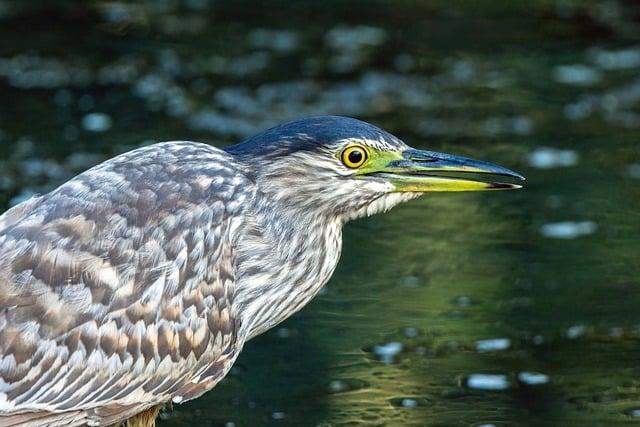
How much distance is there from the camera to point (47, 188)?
11.3 metres

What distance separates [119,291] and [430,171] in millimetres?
1618

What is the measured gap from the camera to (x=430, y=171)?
7.31 meters

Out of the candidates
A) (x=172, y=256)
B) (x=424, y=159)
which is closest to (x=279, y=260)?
(x=172, y=256)

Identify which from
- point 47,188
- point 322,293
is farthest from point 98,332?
point 47,188

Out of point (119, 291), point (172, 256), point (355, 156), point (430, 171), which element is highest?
point (355, 156)

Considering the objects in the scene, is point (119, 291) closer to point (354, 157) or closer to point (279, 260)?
point (279, 260)

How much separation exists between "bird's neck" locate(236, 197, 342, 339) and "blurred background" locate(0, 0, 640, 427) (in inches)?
30.0

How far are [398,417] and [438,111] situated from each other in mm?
5665

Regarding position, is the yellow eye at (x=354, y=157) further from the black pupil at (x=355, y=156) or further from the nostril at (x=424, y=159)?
the nostril at (x=424, y=159)

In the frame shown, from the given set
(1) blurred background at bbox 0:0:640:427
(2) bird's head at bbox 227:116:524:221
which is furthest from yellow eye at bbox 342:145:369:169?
(1) blurred background at bbox 0:0:640:427

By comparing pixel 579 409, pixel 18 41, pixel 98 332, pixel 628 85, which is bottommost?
pixel 579 409

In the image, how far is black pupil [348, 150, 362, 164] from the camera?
23.6 feet

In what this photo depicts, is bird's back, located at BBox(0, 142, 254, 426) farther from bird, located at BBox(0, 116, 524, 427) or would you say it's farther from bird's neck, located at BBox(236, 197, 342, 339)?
bird's neck, located at BBox(236, 197, 342, 339)

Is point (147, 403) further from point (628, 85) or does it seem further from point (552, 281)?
point (628, 85)
